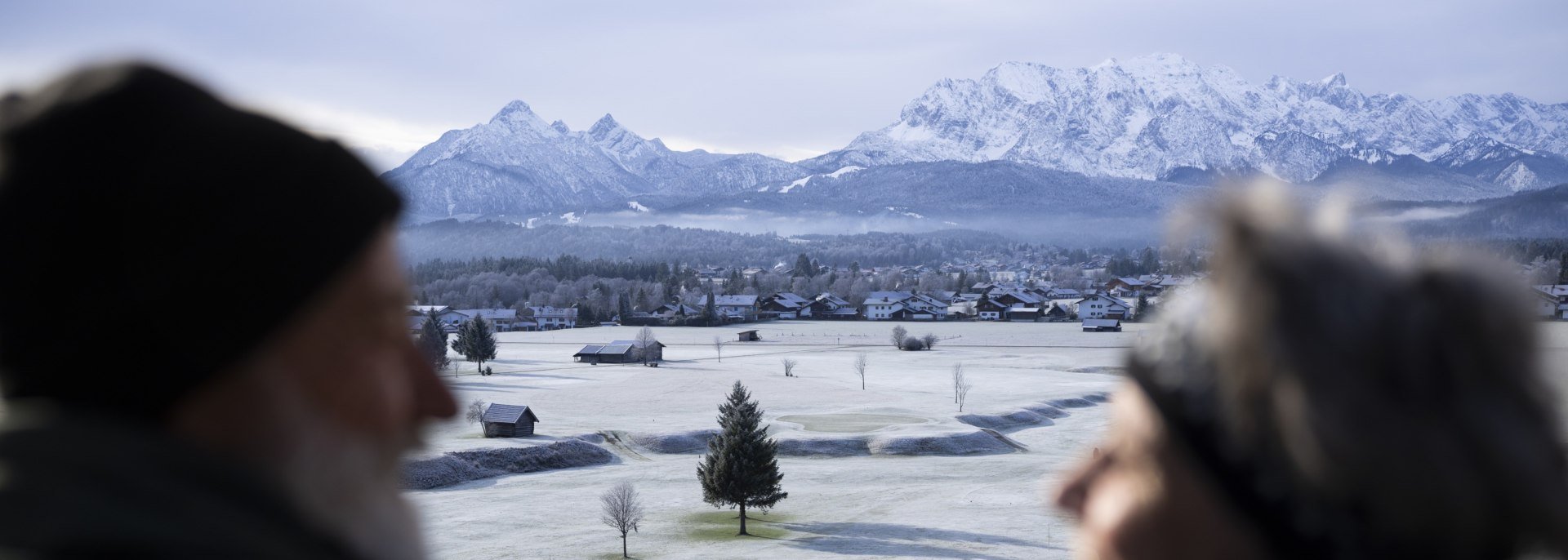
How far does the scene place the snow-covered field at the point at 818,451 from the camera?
2958cm

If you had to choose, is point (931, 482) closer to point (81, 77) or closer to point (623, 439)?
point (623, 439)

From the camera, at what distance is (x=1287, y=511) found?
123cm

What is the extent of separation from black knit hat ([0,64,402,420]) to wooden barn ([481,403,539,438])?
47478 mm

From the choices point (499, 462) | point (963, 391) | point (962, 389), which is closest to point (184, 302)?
point (499, 462)

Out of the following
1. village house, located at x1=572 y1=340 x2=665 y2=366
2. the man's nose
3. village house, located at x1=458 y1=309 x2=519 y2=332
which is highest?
the man's nose

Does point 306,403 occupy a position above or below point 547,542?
above

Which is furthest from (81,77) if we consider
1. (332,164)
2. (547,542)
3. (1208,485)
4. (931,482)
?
(931,482)

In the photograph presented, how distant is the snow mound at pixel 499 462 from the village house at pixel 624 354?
123 ft

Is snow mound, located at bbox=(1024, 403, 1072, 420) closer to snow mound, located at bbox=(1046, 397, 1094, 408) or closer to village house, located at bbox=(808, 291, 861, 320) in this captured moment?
snow mound, located at bbox=(1046, 397, 1094, 408)

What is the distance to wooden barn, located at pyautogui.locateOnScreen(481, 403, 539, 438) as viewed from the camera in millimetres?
→ 47188

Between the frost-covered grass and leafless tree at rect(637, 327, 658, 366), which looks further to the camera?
leafless tree at rect(637, 327, 658, 366)

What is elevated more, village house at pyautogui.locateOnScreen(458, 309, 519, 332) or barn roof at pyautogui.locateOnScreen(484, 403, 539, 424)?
village house at pyautogui.locateOnScreen(458, 309, 519, 332)

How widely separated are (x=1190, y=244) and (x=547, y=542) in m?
29.3

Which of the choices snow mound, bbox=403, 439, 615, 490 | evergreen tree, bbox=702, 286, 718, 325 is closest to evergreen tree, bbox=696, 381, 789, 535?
snow mound, bbox=403, 439, 615, 490
